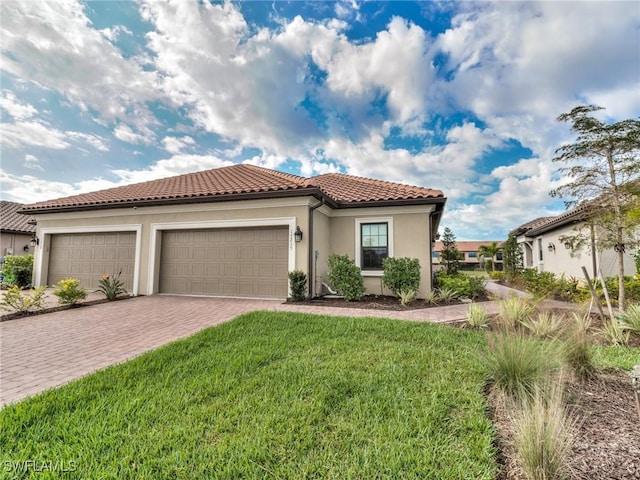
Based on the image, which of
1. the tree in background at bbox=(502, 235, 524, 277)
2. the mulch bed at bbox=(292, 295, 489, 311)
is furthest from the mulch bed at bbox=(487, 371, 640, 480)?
the tree in background at bbox=(502, 235, 524, 277)

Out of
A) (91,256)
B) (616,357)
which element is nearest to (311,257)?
(616,357)

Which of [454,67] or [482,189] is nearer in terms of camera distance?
[454,67]

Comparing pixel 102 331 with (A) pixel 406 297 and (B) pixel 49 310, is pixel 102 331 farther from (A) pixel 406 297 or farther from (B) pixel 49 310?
(A) pixel 406 297

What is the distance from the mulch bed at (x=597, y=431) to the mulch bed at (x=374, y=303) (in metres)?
4.56

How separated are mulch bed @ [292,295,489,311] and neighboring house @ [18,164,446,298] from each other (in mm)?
640

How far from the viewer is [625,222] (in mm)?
6266

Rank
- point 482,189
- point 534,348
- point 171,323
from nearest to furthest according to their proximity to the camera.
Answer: point 534,348 → point 171,323 → point 482,189

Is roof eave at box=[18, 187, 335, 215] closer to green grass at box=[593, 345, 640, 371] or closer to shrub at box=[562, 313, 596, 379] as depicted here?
shrub at box=[562, 313, 596, 379]

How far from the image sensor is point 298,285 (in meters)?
8.34

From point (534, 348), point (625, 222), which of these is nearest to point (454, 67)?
point (625, 222)

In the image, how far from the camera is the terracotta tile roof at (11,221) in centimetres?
1665

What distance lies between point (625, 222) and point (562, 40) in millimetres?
4394

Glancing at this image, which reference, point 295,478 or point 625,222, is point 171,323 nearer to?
point 295,478

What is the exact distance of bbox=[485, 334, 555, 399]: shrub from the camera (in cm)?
289
